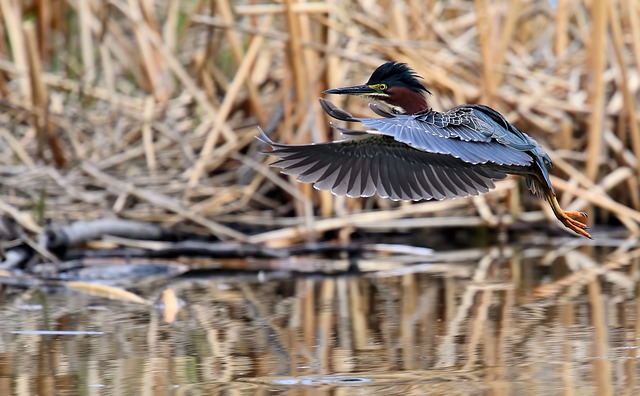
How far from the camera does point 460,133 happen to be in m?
3.14

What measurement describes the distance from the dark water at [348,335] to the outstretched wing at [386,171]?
48 cm

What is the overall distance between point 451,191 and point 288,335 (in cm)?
73

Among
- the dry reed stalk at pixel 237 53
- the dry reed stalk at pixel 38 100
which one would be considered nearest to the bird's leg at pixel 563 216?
the dry reed stalk at pixel 237 53

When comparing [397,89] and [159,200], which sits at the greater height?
[397,89]

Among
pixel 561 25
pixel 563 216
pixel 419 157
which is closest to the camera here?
pixel 419 157

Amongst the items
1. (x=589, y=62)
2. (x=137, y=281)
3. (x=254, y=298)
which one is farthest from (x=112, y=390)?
(x=589, y=62)

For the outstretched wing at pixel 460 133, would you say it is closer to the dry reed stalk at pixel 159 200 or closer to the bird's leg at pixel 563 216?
the bird's leg at pixel 563 216

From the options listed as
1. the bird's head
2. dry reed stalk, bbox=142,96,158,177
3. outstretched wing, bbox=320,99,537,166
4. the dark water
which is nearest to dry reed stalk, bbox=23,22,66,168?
dry reed stalk, bbox=142,96,158,177

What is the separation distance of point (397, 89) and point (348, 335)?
84cm

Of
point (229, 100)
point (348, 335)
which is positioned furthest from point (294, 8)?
point (348, 335)

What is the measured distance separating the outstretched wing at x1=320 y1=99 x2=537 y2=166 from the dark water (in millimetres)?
592

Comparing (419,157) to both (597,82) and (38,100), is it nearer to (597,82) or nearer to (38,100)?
(597,82)

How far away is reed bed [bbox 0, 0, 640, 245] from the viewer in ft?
18.0

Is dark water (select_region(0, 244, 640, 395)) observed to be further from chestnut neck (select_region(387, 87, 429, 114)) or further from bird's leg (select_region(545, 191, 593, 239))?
chestnut neck (select_region(387, 87, 429, 114))
